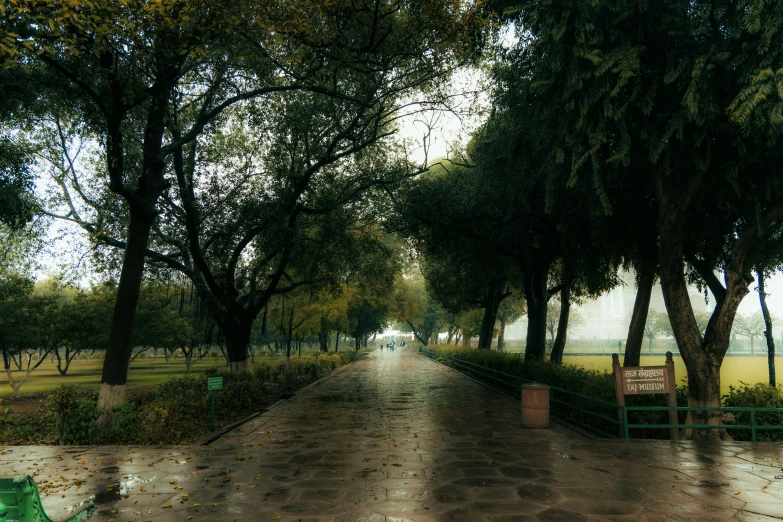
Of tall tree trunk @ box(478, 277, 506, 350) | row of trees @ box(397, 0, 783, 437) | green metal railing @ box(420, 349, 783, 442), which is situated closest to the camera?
row of trees @ box(397, 0, 783, 437)

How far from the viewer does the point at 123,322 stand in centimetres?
1149

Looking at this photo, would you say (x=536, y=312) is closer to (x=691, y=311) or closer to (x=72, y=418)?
(x=691, y=311)

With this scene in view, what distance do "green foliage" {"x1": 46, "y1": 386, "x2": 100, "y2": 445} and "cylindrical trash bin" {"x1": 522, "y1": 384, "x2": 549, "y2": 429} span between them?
9.60m

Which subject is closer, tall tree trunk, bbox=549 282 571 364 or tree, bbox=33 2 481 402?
tree, bbox=33 2 481 402

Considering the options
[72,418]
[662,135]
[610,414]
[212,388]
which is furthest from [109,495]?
[662,135]

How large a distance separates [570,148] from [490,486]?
23.5 feet

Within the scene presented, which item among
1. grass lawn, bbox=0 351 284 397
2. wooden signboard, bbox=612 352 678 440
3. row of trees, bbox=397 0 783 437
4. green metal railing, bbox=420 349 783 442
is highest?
row of trees, bbox=397 0 783 437

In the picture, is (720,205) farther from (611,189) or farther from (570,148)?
(570,148)

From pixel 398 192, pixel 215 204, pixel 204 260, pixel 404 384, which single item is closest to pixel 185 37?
pixel 215 204

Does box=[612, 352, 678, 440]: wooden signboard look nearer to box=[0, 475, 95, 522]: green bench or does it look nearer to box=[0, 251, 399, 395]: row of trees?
box=[0, 475, 95, 522]: green bench

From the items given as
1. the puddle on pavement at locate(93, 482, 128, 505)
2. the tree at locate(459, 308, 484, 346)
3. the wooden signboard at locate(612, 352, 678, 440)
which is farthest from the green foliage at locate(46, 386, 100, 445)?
the tree at locate(459, 308, 484, 346)

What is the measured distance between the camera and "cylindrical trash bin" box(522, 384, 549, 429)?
38.6 ft

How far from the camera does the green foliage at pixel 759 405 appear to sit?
1092 centimetres

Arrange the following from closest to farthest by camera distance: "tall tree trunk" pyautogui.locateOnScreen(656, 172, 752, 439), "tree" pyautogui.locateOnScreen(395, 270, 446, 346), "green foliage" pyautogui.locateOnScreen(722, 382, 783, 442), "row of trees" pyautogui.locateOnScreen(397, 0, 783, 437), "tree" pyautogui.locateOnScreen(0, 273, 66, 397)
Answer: "row of trees" pyautogui.locateOnScreen(397, 0, 783, 437) → "tall tree trunk" pyautogui.locateOnScreen(656, 172, 752, 439) → "green foliage" pyautogui.locateOnScreen(722, 382, 783, 442) → "tree" pyautogui.locateOnScreen(0, 273, 66, 397) → "tree" pyautogui.locateOnScreen(395, 270, 446, 346)
